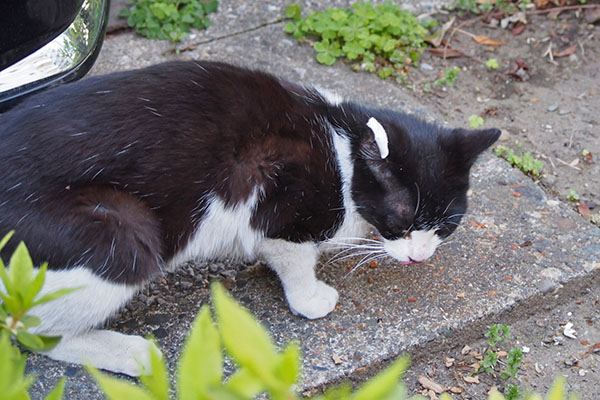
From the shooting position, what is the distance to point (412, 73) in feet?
12.8

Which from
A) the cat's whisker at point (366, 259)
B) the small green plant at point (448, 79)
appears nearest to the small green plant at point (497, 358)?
the cat's whisker at point (366, 259)

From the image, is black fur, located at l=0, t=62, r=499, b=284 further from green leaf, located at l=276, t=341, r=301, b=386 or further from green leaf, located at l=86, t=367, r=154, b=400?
green leaf, located at l=276, t=341, r=301, b=386

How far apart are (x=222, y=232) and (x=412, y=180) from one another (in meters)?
0.68

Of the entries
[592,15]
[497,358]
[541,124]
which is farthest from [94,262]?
[592,15]

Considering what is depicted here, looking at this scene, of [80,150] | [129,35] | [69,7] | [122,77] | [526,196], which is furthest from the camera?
[129,35]

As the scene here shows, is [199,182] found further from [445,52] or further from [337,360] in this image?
[445,52]

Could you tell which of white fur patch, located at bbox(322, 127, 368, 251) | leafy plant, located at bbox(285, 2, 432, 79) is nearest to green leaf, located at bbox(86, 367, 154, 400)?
white fur patch, located at bbox(322, 127, 368, 251)

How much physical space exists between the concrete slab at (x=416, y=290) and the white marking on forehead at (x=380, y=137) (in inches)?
24.3

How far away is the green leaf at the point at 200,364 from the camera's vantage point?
778 millimetres

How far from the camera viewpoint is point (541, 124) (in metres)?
3.65

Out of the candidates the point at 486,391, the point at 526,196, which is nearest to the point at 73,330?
the point at 486,391

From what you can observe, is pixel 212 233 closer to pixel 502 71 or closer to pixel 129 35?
pixel 129 35

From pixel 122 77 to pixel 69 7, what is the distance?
18.1 inches

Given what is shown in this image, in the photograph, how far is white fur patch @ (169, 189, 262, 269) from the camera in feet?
7.63
